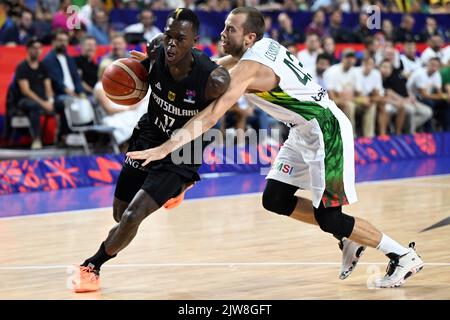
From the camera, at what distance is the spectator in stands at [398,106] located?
16.2 metres

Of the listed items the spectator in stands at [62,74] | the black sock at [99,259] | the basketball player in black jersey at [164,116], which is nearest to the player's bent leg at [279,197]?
the basketball player in black jersey at [164,116]

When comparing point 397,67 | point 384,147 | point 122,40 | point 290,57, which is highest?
point 290,57

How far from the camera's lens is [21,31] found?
13.8 metres

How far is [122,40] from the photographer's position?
13.0 m

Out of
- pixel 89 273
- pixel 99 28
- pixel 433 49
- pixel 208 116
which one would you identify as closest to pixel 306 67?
pixel 99 28

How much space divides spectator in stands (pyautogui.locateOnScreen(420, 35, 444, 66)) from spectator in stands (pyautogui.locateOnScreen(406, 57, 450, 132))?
0.58 metres

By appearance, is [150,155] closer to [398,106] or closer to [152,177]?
[152,177]

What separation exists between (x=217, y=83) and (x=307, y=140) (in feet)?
2.76

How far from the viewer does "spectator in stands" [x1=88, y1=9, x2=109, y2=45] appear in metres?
14.4

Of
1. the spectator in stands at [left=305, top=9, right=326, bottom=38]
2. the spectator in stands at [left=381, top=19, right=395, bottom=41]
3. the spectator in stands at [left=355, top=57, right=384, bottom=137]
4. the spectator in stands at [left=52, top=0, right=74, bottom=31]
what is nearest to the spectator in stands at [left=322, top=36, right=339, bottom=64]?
the spectator in stands at [left=355, top=57, right=384, bottom=137]

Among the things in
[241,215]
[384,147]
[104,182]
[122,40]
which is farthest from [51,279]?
[384,147]

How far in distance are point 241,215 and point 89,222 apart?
161 centimetres

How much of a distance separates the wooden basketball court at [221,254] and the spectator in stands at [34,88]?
2648 mm
